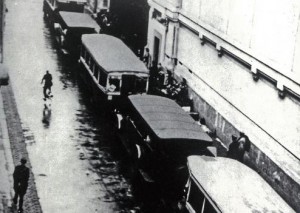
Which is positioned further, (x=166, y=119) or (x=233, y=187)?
(x=166, y=119)

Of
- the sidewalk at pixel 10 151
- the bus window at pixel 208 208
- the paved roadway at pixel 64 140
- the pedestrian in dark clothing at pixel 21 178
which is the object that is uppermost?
the bus window at pixel 208 208

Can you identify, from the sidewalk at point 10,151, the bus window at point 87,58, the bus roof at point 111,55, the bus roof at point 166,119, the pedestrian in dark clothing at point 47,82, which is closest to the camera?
the sidewalk at point 10,151

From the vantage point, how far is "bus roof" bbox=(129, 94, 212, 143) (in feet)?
53.2

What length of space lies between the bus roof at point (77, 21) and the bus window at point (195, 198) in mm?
19247

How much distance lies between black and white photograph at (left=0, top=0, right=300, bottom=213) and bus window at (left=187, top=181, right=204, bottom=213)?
0.05 metres

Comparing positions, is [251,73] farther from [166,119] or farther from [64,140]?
[64,140]

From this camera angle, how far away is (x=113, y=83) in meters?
22.5

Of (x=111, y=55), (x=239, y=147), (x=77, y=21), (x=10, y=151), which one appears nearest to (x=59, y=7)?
(x=77, y=21)

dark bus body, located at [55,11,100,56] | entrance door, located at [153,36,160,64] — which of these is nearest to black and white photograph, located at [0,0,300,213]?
entrance door, located at [153,36,160,64]

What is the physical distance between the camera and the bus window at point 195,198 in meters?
13.6

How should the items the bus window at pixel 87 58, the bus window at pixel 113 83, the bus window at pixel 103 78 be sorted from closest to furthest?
the bus window at pixel 113 83 → the bus window at pixel 103 78 → the bus window at pixel 87 58

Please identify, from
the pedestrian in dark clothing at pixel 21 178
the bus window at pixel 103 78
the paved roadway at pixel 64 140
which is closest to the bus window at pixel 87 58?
the paved roadway at pixel 64 140

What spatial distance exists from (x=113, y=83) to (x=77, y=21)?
1121cm

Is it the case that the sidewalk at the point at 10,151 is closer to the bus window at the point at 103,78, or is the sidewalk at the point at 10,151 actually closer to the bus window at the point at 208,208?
the bus window at the point at 103,78
